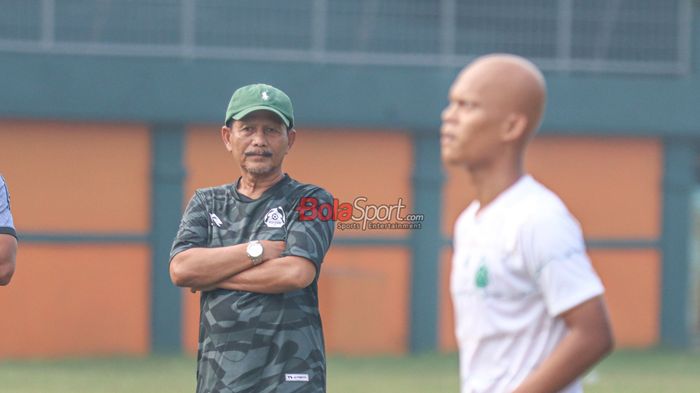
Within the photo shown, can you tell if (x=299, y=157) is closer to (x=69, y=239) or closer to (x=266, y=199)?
(x=69, y=239)

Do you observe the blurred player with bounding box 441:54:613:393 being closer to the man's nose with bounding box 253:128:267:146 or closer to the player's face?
the player's face

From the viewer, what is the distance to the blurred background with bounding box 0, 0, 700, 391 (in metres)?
17.7

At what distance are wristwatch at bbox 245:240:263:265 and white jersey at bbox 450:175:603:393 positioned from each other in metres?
1.53

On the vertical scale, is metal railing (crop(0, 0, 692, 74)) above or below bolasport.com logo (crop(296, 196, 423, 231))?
above

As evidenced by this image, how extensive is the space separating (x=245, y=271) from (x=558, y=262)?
1.87 metres

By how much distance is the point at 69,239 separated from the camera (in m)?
17.9

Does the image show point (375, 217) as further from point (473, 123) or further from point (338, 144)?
point (473, 123)

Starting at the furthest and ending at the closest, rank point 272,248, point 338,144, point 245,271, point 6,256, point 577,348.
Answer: point 338,144 < point 6,256 < point 272,248 < point 245,271 < point 577,348

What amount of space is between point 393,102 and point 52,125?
463 centimetres

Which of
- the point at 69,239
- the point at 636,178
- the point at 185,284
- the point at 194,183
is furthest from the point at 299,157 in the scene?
the point at 185,284

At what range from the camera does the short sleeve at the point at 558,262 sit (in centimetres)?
342

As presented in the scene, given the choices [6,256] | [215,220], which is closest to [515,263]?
[215,220]

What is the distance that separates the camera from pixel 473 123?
3533 millimetres

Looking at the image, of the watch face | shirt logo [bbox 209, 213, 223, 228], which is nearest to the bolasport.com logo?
shirt logo [bbox 209, 213, 223, 228]
